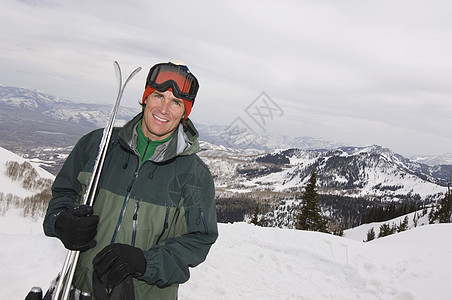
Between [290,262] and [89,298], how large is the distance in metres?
8.42

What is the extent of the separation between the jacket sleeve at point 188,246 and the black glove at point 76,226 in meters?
0.51

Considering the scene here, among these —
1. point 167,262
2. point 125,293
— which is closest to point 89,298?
point 125,293

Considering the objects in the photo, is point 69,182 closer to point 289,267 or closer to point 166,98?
point 166,98

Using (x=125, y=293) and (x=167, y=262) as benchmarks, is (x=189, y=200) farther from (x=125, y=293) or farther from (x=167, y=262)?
(x=125, y=293)

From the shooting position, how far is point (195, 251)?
94.3 inches

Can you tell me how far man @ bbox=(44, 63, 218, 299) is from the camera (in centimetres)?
217

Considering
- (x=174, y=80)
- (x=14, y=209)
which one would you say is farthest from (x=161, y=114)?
(x=14, y=209)

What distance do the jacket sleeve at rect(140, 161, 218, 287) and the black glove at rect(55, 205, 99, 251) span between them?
513 millimetres

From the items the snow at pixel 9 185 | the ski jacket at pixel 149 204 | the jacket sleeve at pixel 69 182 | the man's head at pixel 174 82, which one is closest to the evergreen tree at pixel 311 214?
the man's head at pixel 174 82

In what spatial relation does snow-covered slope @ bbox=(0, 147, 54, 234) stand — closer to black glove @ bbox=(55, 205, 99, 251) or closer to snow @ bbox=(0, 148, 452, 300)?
snow @ bbox=(0, 148, 452, 300)

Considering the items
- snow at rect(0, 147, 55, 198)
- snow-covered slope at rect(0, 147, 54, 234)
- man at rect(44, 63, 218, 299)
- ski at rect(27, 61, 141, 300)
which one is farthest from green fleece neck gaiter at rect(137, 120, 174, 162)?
snow at rect(0, 147, 55, 198)

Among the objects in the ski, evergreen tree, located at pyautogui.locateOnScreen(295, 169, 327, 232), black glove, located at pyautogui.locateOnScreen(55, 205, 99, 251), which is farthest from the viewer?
evergreen tree, located at pyautogui.locateOnScreen(295, 169, 327, 232)

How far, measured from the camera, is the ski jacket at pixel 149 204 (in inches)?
92.0

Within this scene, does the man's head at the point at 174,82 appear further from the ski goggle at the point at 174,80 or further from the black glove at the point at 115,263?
the black glove at the point at 115,263
